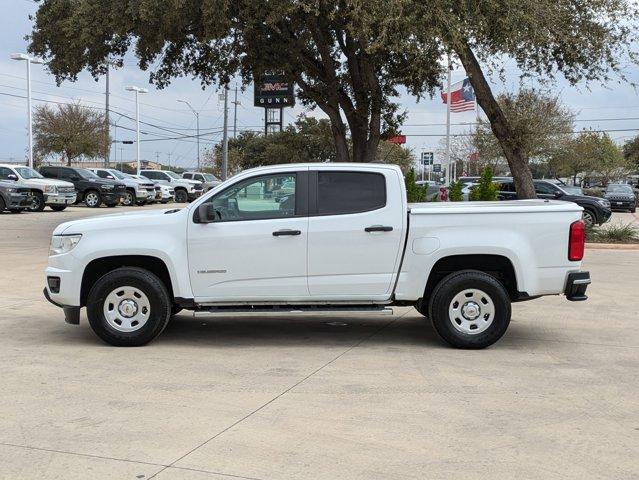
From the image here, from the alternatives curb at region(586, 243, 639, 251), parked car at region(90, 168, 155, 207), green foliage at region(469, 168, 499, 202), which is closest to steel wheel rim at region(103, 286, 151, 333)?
curb at region(586, 243, 639, 251)

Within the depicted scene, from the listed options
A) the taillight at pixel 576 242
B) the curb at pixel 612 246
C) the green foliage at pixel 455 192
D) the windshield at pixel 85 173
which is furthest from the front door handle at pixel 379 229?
the windshield at pixel 85 173

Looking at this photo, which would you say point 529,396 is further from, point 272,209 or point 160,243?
point 160,243

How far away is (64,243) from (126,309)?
0.94 m

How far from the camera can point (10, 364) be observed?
6.35m

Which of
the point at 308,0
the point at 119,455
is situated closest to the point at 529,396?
the point at 119,455

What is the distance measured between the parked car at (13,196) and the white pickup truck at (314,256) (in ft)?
70.0

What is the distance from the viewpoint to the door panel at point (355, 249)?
271 inches

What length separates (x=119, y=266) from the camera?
285 inches

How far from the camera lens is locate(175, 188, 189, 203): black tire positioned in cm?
4087

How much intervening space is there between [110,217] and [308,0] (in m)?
9.43

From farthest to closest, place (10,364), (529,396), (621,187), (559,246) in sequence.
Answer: (621,187)
(559,246)
(10,364)
(529,396)

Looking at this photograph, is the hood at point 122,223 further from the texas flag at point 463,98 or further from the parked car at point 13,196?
the texas flag at point 463,98

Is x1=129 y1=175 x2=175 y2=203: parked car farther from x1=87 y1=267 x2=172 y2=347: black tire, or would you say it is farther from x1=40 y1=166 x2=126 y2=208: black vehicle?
x1=87 y1=267 x2=172 y2=347: black tire

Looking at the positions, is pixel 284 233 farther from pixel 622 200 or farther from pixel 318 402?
pixel 622 200
